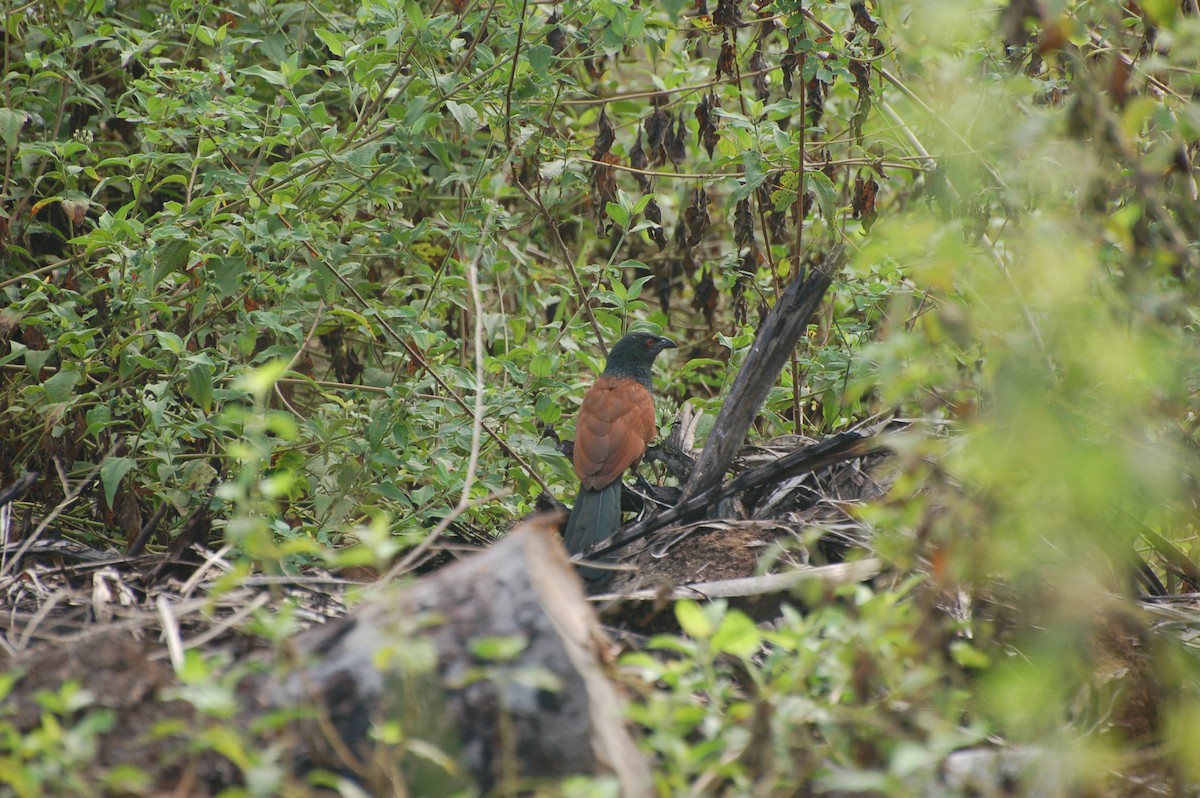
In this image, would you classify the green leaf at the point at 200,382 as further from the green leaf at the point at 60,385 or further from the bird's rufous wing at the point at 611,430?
the bird's rufous wing at the point at 611,430

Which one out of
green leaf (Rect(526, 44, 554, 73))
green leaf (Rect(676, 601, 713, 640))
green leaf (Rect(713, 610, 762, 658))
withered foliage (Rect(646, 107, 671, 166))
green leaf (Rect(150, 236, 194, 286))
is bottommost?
green leaf (Rect(150, 236, 194, 286))

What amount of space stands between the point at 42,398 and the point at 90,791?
304 centimetres

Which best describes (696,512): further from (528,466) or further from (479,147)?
(479,147)

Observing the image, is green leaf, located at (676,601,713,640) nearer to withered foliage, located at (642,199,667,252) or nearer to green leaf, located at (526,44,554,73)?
green leaf, located at (526,44,554,73)

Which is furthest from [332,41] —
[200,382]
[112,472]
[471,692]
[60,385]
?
Answer: [471,692]

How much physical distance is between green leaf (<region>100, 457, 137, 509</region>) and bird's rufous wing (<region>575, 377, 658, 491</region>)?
1662 millimetres

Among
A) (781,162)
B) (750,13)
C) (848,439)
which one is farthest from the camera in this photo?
(750,13)

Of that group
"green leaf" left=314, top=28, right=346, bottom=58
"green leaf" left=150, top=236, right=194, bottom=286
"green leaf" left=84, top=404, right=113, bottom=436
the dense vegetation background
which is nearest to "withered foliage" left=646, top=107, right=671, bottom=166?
the dense vegetation background

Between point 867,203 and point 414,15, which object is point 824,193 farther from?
point 414,15

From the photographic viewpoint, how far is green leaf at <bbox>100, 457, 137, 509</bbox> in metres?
3.51

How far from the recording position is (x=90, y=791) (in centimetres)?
160

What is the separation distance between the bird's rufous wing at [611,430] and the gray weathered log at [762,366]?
2.23ft

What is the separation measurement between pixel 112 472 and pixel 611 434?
1923 mm

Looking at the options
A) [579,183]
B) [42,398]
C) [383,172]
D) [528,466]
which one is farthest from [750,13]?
[42,398]
